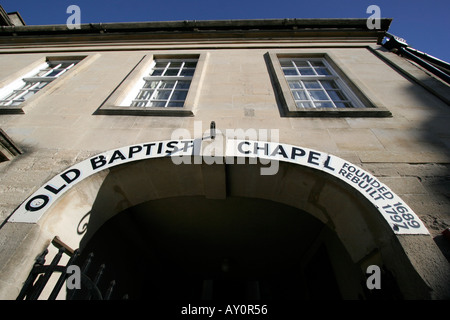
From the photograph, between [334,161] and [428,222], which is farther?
[334,161]

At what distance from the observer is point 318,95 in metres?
4.99

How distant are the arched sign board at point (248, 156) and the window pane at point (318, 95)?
2283 millimetres

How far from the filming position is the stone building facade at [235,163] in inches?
101

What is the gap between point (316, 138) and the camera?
11.4 feet

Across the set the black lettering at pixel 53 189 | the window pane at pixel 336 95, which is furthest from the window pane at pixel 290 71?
the black lettering at pixel 53 189

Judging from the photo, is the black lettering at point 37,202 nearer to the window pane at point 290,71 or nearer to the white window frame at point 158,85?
the white window frame at point 158,85

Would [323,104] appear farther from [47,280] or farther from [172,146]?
[47,280]

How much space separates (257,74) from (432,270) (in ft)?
15.0

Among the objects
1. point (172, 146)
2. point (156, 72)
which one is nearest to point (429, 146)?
point (172, 146)

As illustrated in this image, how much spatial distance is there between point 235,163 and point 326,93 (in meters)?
3.15

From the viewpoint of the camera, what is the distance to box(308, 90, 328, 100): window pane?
490cm
